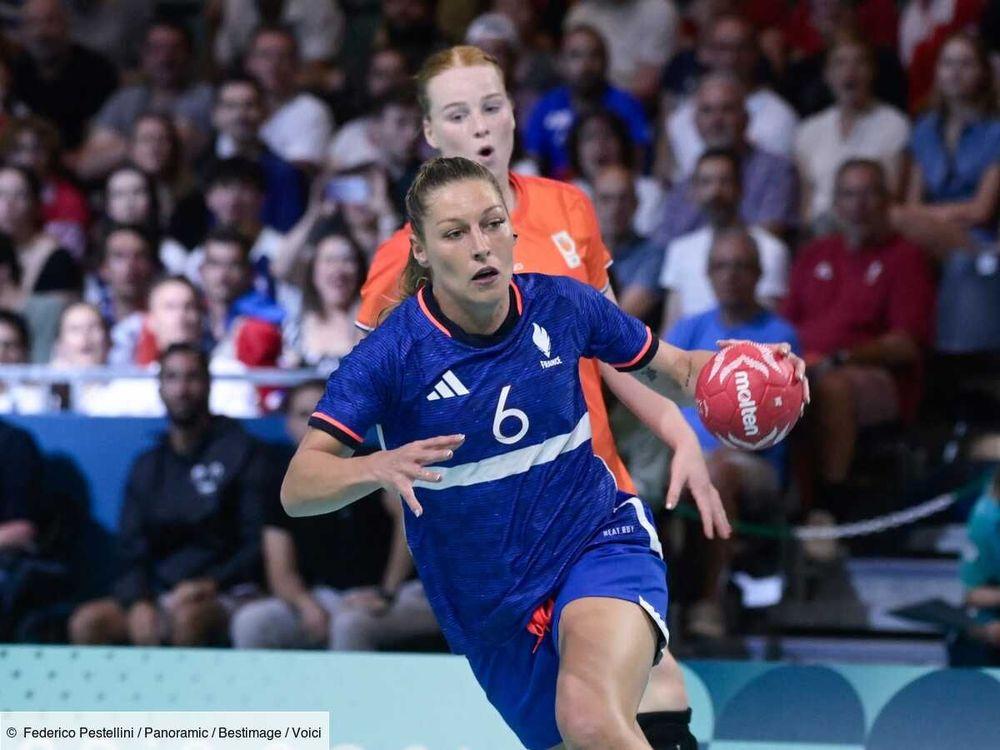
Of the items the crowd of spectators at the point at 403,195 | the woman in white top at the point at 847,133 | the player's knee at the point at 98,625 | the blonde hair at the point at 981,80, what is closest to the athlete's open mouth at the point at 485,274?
the crowd of spectators at the point at 403,195

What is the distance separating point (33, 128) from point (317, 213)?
1744 mm

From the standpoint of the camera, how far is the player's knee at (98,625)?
6031 millimetres

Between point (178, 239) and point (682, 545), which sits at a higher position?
point (178, 239)

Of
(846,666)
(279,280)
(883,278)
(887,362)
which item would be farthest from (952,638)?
(279,280)

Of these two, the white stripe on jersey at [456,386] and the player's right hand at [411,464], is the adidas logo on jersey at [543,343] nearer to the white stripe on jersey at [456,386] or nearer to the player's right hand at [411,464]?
Result: the white stripe on jersey at [456,386]

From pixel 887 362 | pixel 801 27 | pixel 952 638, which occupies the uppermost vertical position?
pixel 801 27

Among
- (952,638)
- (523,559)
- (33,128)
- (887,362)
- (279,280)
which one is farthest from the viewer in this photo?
(33,128)

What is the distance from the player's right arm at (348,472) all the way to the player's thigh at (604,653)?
48 centimetres

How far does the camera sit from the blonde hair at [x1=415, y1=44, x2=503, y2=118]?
165 inches

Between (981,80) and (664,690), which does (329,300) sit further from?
(664,690)

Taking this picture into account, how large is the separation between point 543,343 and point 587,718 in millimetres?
849

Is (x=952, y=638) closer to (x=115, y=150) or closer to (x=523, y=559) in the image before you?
(x=523, y=559)

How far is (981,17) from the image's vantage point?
8094mm
